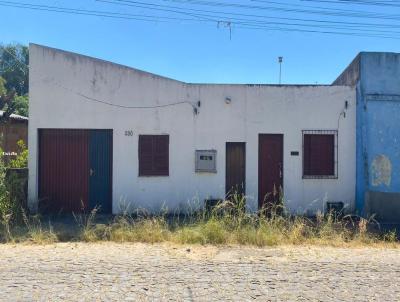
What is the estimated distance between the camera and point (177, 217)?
10453 mm

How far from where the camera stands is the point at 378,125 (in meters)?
10.8

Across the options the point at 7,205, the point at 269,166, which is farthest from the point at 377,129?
the point at 7,205

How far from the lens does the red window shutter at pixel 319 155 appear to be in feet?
36.8

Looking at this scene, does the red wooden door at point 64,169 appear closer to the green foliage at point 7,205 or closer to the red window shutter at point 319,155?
the green foliage at point 7,205

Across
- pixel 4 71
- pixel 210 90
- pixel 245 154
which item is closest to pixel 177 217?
pixel 245 154

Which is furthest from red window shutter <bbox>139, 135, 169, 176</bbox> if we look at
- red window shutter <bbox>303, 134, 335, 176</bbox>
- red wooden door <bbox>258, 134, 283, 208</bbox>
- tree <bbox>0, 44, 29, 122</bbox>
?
tree <bbox>0, 44, 29, 122</bbox>

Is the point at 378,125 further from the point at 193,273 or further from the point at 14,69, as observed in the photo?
the point at 14,69

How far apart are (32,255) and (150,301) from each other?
9.55 ft

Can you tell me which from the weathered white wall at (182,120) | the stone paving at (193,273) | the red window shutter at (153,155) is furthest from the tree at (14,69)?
the stone paving at (193,273)

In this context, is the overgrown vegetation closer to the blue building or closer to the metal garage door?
the metal garage door

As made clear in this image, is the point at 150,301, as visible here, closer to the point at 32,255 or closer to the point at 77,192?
the point at 32,255

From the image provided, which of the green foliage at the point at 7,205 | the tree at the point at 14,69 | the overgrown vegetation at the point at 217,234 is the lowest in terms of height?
the overgrown vegetation at the point at 217,234

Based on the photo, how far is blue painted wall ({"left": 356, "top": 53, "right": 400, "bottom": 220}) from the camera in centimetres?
1073

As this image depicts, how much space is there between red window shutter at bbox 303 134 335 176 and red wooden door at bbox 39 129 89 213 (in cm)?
596
